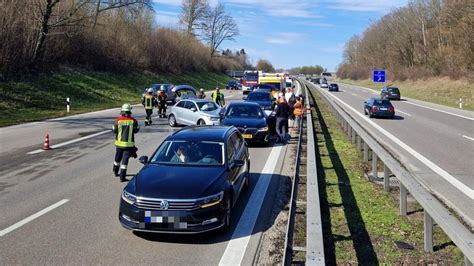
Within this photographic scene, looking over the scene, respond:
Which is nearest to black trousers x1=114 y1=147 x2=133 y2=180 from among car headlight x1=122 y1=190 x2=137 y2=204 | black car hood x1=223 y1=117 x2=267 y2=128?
car headlight x1=122 y1=190 x2=137 y2=204

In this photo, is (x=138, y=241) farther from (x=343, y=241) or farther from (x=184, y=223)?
(x=343, y=241)

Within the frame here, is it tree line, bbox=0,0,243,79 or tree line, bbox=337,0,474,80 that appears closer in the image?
tree line, bbox=0,0,243,79

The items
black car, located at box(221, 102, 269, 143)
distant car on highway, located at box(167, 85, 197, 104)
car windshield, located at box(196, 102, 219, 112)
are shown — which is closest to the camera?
black car, located at box(221, 102, 269, 143)

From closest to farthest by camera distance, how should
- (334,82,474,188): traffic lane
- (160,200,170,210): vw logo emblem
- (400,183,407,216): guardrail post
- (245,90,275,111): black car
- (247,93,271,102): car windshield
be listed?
1. (160,200,170,210): vw logo emblem
2. (400,183,407,216): guardrail post
3. (334,82,474,188): traffic lane
4. (245,90,275,111): black car
5. (247,93,271,102): car windshield

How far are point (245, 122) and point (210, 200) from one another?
30.8ft

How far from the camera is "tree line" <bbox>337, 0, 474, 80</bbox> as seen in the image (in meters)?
55.7

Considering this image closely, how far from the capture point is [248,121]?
51.9ft

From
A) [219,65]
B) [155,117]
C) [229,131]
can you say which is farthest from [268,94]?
[219,65]

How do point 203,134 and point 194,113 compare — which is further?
point 194,113

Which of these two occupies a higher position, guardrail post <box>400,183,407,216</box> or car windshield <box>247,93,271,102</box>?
car windshield <box>247,93,271,102</box>

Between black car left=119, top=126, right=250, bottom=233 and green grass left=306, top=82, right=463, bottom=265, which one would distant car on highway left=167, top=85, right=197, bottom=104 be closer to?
green grass left=306, top=82, right=463, bottom=265

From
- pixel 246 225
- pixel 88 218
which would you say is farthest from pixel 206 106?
pixel 246 225

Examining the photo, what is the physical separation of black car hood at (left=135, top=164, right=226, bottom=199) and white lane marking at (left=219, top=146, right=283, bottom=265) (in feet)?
2.44

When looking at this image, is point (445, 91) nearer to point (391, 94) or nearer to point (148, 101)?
point (391, 94)
